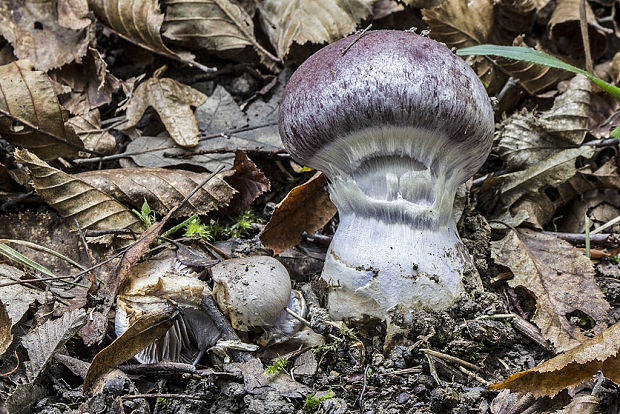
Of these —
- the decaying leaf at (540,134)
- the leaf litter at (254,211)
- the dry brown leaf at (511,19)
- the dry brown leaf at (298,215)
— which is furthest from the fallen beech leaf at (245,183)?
the dry brown leaf at (511,19)

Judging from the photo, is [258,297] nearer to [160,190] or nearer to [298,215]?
[298,215]

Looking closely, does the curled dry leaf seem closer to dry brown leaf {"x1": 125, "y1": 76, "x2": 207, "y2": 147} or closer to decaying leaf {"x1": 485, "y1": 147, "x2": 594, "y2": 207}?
dry brown leaf {"x1": 125, "y1": 76, "x2": 207, "y2": 147}

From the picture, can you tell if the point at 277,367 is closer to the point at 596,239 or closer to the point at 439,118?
the point at 439,118

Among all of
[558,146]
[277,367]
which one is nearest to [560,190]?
[558,146]

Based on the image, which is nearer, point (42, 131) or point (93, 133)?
point (42, 131)

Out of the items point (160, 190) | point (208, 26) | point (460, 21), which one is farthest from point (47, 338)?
point (460, 21)

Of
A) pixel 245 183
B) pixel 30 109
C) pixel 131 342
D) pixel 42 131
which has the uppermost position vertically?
pixel 30 109
